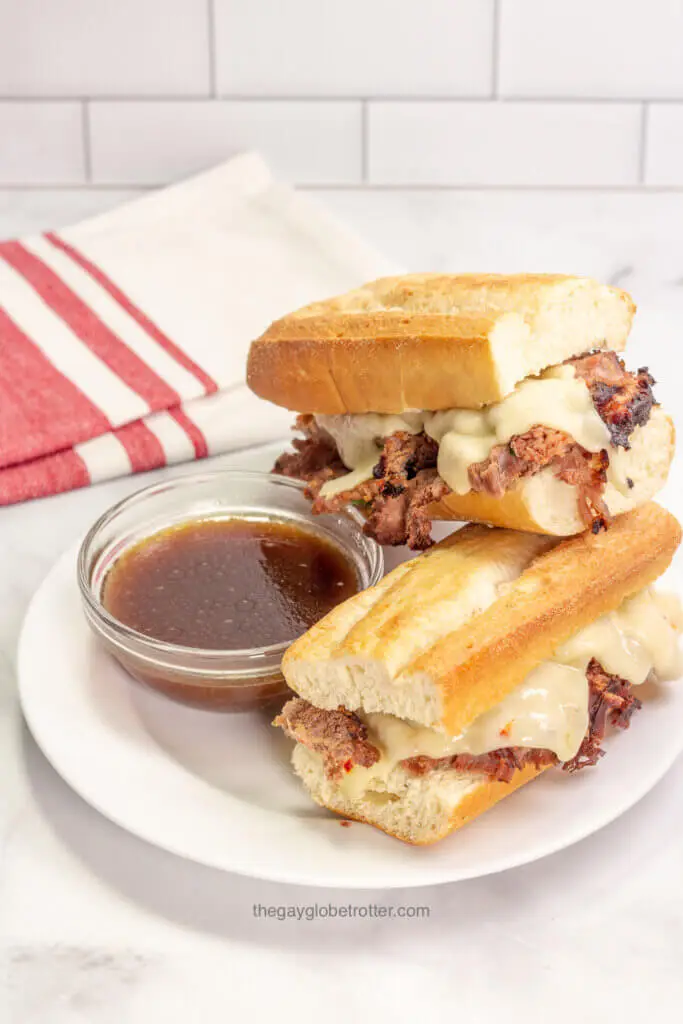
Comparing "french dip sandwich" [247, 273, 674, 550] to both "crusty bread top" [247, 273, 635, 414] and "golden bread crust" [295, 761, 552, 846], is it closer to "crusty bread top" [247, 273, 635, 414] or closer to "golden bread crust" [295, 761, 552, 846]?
"crusty bread top" [247, 273, 635, 414]

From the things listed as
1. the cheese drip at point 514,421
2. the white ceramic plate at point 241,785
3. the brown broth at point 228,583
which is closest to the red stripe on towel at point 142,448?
the brown broth at point 228,583

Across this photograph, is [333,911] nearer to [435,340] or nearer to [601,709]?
[601,709]

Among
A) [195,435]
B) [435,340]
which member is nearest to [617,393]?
[435,340]

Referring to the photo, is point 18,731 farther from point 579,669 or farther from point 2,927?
point 579,669

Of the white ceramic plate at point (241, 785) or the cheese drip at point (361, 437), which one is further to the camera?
the cheese drip at point (361, 437)

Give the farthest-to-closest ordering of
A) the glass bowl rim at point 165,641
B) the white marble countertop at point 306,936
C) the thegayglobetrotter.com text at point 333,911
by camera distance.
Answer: the glass bowl rim at point 165,641, the thegayglobetrotter.com text at point 333,911, the white marble countertop at point 306,936

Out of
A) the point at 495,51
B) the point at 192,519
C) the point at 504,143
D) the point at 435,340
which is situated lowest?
the point at 192,519

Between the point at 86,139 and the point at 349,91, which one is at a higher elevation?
the point at 349,91

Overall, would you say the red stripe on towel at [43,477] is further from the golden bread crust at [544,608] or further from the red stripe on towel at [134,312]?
the golden bread crust at [544,608]
